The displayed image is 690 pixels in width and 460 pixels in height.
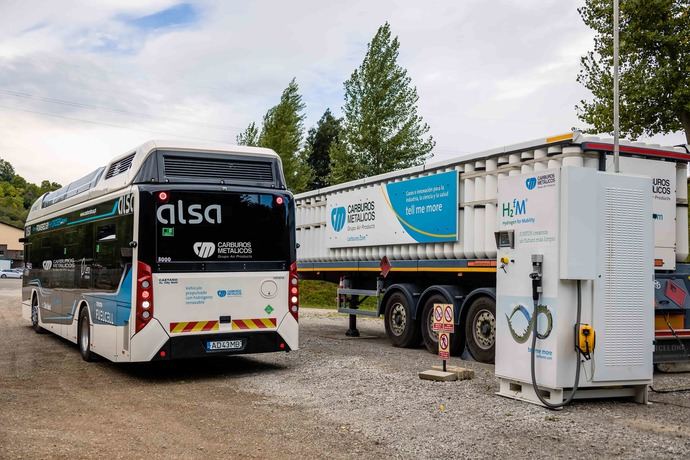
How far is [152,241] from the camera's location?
10.1 m

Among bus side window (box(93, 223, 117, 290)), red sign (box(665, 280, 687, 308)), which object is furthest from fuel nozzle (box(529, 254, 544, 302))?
bus side window (box(93, 223, 117, 290))

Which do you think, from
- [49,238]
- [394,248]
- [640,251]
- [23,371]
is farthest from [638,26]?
[23,371]

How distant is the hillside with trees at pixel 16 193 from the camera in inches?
4766

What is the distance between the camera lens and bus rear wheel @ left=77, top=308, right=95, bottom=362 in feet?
40.5

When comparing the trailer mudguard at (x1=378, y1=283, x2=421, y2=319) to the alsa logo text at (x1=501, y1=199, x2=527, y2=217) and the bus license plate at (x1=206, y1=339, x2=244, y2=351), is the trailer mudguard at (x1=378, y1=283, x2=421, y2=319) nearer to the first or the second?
the bus license plate at (x1=206, y1=339, x2=244, y2=351)

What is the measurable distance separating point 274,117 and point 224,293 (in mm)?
31483

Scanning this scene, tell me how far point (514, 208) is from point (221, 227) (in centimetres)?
429

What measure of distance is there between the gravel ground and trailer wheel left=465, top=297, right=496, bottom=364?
324 millimetres

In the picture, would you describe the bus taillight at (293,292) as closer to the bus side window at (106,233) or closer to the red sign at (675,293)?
the bus side window at (106,233)

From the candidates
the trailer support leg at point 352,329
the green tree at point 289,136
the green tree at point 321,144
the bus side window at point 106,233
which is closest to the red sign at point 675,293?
the trailer support leg at point 352,329

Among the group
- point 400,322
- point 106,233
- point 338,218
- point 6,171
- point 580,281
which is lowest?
point 400,322

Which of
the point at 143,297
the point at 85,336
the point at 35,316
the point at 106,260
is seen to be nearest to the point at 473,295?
the point at 143,297

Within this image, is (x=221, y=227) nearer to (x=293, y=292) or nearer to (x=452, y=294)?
(x=293, y=292)

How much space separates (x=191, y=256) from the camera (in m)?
10.4
